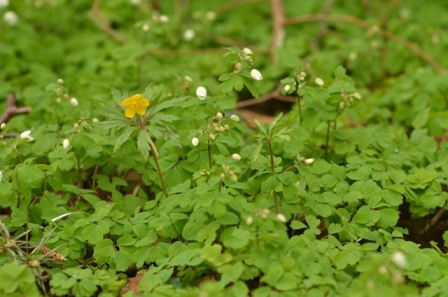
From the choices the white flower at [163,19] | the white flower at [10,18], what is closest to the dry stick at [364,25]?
the white flower at [163,19]

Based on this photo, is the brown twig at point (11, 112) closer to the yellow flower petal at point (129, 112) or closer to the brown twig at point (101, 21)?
the yellow flower petal at point (129, 112)

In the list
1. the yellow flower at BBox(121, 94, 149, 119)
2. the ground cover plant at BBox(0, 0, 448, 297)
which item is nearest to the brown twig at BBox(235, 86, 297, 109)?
the ground cover plant at BBox(0, 0, 448, 297)

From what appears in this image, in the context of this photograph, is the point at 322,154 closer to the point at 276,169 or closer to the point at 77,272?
the point at 276,169

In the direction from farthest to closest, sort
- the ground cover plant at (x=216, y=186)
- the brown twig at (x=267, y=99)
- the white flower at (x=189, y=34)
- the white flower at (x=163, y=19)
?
1. the white flower at (x=189, y=34)
2. the brown twig at (x=267, y=99)
3. the white flower at (x=163, y=19)
4. the ground cover plant at (x=216, y=186)

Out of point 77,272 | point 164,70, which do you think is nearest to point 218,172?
point 77,272

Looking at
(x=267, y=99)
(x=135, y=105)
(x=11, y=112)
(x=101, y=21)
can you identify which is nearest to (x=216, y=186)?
(x=135, y=105)

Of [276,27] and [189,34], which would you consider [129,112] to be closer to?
[189,34]
